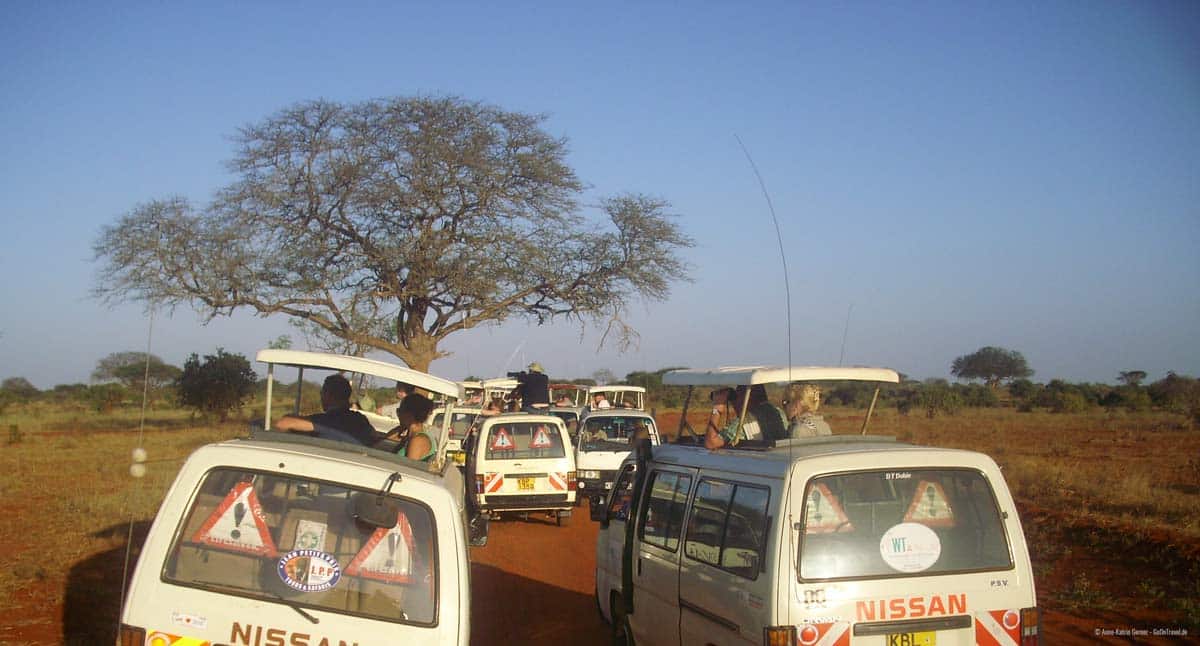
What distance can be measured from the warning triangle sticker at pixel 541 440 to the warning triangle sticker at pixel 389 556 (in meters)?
10.7

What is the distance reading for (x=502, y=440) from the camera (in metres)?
15.0

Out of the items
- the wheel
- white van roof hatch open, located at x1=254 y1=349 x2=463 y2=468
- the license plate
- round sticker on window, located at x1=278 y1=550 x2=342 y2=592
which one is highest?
white van roof hatch open, located at x1=254 y1=349 x2=463 y2=468

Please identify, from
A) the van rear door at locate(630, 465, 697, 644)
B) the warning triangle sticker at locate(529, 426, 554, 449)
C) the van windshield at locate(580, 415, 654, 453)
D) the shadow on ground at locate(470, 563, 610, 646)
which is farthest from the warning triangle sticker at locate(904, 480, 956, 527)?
the van windshield at locate(580, 415, 654, 453)

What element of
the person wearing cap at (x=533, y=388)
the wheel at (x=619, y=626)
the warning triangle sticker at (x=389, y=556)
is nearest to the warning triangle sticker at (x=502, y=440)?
the person wearing cap at (x=533, y=388)

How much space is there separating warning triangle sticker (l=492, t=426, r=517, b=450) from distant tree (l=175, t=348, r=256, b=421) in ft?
78.2

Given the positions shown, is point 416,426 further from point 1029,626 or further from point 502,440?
point 502,440

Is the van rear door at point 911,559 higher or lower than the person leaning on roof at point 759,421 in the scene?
lower

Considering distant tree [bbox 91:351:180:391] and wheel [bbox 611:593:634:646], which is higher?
distant tree [bbox 91:351:180:391]

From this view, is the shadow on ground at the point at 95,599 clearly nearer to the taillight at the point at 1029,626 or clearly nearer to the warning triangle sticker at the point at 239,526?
the warning triangle sticker at the point at 239,526

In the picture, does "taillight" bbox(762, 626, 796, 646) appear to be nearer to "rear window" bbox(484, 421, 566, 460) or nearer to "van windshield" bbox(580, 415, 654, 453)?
"rear window" bbox(484, 421, 566, 460)

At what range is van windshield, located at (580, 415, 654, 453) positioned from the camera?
1703cm

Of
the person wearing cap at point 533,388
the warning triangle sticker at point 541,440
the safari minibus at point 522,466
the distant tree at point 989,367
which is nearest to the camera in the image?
the safari minibus at point 522,466

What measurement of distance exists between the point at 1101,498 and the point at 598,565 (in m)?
9.12

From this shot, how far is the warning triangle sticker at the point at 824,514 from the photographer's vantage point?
4859 millimetres
